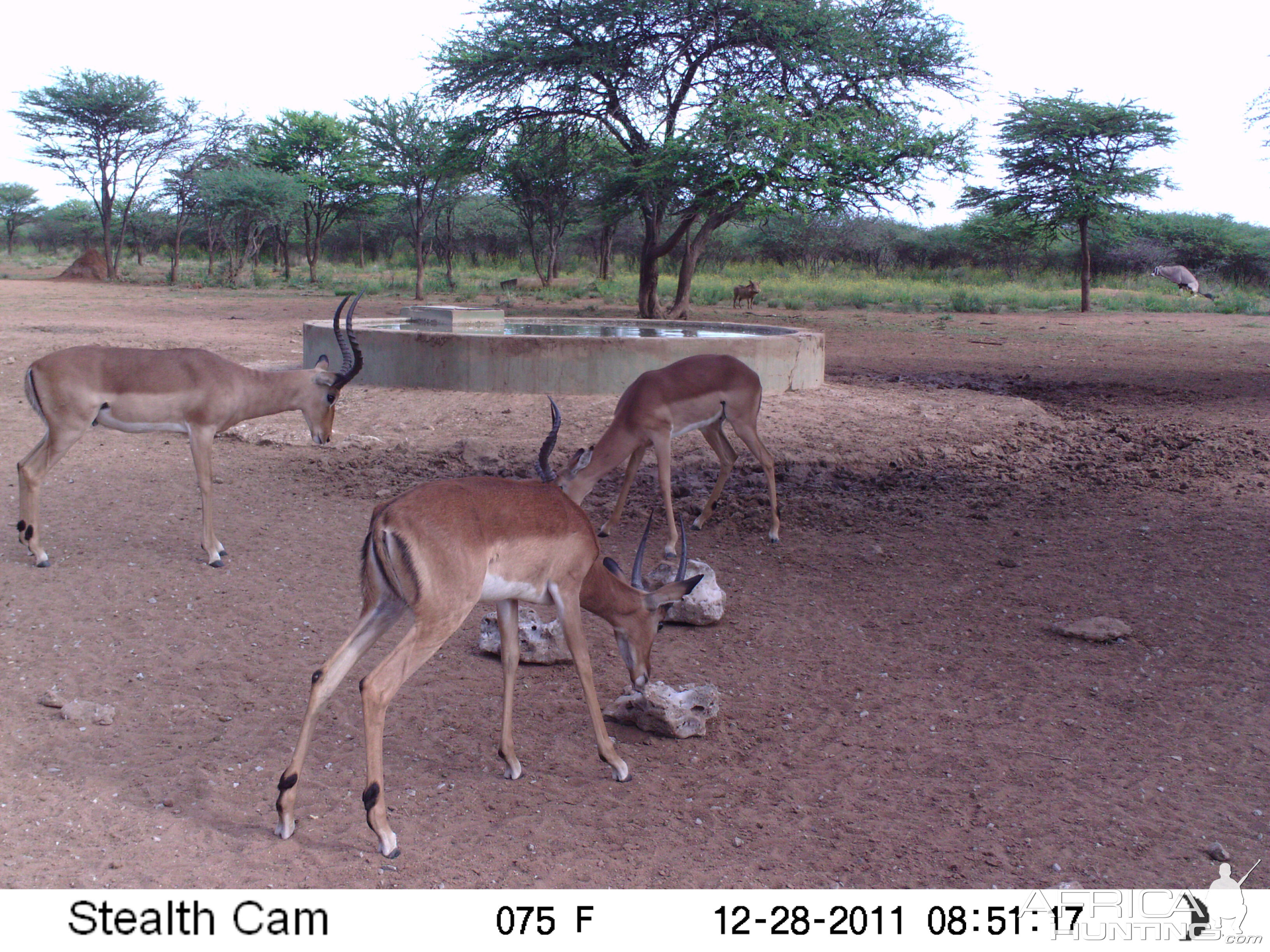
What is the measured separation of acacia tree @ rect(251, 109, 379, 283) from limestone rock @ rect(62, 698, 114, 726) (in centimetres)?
3374

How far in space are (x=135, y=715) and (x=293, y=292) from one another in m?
27.8

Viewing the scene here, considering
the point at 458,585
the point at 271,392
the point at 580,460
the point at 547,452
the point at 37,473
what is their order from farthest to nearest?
the point at 271,392 → the point at 37,473 → the point at 580,460 → the point at 547,452 → the point at 458,585

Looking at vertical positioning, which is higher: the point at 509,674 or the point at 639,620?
the point at 639,620

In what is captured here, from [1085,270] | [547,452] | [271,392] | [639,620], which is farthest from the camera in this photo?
[1085,270]

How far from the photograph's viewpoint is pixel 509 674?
3.83 meters

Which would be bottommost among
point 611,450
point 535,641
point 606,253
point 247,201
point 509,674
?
point 535,641

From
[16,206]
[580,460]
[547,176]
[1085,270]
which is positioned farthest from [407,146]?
[16,206]

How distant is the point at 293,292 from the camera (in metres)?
30.0

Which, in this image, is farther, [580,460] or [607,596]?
[580,460]

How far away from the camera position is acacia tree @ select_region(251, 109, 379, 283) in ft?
119

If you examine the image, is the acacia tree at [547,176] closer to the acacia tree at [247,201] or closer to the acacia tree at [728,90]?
the acacia tree at [728,90]

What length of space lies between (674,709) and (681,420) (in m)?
3.08

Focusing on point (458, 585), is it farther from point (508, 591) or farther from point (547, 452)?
point (547, 452)

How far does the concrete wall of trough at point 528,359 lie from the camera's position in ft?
34.4
